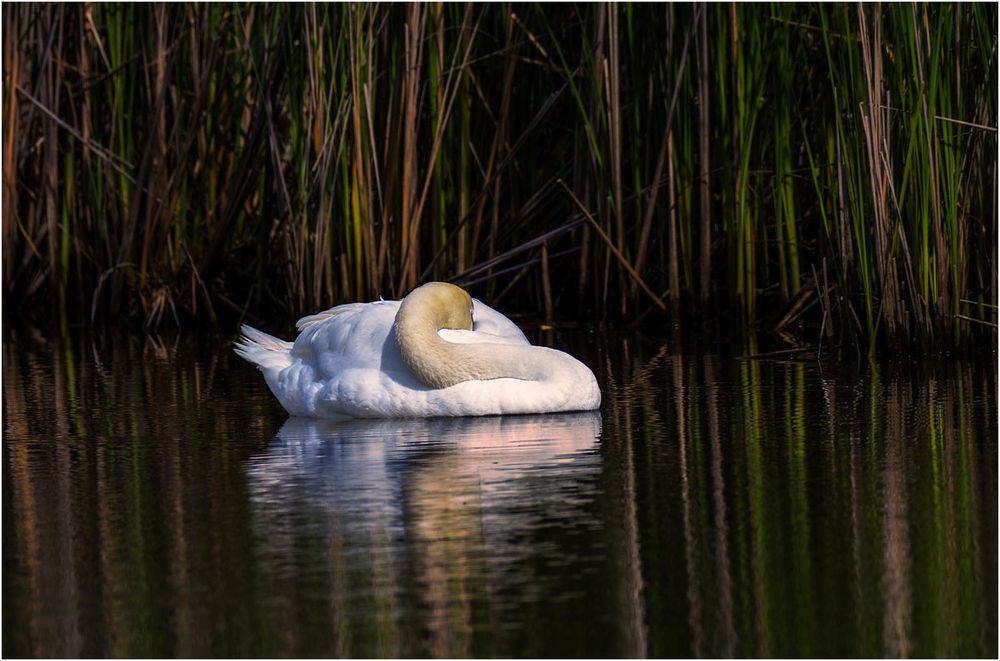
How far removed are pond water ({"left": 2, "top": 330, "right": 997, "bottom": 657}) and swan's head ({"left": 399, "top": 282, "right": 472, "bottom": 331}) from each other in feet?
1.57

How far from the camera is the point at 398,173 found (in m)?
10.5

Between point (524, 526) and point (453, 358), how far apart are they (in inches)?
92.5

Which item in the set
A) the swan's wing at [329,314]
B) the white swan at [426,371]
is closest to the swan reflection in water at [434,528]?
the white swan at [426,371]

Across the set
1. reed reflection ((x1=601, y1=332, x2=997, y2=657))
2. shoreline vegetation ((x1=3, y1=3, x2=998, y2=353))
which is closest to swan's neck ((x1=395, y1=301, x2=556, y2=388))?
reed reflection ((x1=601, y1=332, x2=997, y2=657))

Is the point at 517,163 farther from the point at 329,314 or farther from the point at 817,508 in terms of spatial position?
the point at 817,508

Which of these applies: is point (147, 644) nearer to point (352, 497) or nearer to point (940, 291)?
point (352, 497)

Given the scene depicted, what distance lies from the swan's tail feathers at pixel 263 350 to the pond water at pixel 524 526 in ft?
0.66

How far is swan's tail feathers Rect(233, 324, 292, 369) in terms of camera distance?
7.82 meters

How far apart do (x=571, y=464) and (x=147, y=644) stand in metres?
2.32

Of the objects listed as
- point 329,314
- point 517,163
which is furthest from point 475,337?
point 517,163

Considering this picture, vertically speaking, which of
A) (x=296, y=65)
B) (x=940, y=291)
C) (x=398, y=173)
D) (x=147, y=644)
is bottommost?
(x=147, y=644)

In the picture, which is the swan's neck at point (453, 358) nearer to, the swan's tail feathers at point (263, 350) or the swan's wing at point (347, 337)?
the swan's wing at point (347, 337)

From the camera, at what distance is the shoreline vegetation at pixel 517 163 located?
830 centimetres

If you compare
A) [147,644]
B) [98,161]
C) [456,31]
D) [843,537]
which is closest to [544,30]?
[456,31]
